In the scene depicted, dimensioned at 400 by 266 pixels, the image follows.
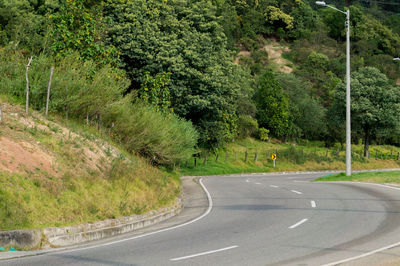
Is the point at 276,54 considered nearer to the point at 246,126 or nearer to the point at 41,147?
the point at 246,126

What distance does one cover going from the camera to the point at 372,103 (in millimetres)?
62031

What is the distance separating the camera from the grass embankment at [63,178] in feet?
39.1

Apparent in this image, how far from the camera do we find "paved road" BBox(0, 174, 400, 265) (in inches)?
346

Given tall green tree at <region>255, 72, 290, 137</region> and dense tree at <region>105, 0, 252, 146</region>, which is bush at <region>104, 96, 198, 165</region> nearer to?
dense tree at <region>105, 0, 252, 146</region>

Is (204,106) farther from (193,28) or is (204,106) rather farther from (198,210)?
(198,210)

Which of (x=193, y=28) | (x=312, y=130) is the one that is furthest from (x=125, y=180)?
(x=312, y=130)

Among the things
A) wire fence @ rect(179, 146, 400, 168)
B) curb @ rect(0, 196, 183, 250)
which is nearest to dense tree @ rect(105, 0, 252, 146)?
wire fence @ rect(179, 146, 400, 168)

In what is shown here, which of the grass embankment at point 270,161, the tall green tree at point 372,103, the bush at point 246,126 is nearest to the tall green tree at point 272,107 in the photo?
the bush at point 246,126

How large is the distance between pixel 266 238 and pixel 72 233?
15.1ft

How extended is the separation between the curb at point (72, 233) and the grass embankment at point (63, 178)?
318 millimetres

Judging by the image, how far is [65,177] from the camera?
47.1ft

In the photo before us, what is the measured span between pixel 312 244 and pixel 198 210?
7985mm

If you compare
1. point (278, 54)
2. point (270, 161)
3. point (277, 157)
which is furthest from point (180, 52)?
point (278, 54)

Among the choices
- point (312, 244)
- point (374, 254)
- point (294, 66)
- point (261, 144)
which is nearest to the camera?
point (374, 254)
